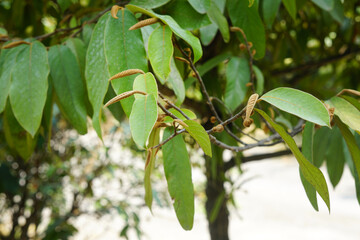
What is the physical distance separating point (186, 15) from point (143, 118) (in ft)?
0.53

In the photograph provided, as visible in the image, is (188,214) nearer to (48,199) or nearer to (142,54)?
(142,54)

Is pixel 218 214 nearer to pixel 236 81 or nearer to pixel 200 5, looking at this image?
pixel 236 81

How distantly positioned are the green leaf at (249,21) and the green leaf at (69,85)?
0.18m

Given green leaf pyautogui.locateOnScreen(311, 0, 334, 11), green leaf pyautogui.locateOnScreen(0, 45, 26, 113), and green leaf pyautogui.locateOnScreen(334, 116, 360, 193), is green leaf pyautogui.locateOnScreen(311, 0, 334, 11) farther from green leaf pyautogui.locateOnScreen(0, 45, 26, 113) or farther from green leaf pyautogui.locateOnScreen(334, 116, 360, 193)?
green leaf pyautogui.locateOnScreen(0, 45, 26, 113)

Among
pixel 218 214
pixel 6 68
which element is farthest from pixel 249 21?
pixel 218 214

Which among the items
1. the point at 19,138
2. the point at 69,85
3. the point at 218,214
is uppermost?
the point at 69,85

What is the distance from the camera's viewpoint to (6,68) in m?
0.35

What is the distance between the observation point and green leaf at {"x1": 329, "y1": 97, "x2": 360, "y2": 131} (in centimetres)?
27

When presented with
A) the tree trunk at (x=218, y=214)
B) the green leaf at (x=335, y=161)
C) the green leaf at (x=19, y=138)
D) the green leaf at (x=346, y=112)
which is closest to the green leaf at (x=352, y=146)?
the green leaf at (x=346, y=112)

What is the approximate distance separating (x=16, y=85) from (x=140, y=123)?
19 centimetres

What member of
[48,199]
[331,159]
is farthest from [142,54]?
[48,199]

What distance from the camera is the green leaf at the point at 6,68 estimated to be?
0.34m

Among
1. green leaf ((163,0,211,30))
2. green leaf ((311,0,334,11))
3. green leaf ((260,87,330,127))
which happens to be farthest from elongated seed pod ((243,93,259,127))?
green leaf ((311,0,334,11))

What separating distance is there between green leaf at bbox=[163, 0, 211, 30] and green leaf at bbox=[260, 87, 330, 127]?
0.12 m
